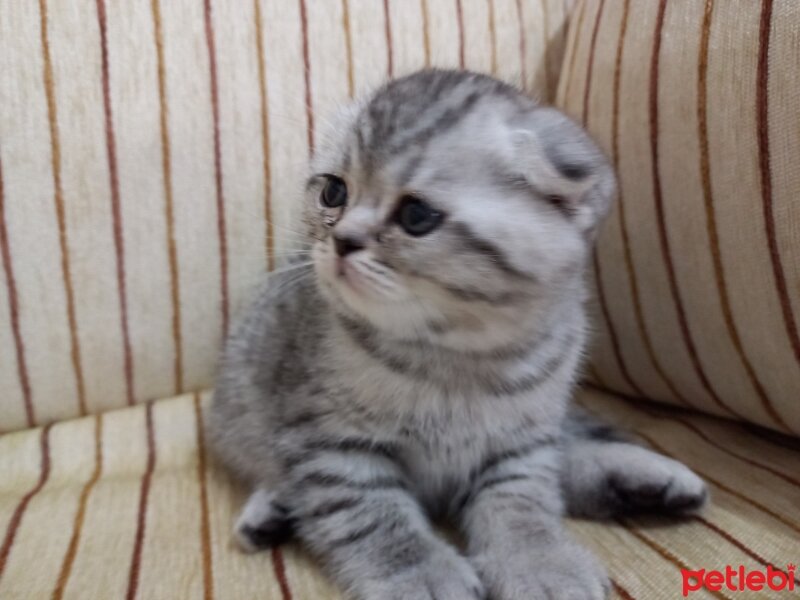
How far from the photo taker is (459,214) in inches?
24.3

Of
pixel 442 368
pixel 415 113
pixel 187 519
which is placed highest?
pixel 415 113

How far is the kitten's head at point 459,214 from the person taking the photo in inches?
24.4

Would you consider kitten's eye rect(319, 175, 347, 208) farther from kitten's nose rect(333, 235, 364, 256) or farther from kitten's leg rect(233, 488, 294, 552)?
kitten's leg rect(233, 488, 294, 552)

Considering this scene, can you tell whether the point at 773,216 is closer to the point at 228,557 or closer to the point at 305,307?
the point at 305,307

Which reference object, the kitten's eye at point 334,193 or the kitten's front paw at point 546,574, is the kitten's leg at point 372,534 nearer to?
the kitten's front paw at point 546,574

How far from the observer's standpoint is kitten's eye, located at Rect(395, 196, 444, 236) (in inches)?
24.4

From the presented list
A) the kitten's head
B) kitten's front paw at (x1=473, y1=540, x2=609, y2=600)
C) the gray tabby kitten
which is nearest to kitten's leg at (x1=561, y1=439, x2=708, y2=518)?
the gray tabby kitten

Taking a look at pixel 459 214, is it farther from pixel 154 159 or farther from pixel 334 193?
pixel 154 159

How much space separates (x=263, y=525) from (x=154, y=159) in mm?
483

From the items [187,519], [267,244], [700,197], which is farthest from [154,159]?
[700,197]

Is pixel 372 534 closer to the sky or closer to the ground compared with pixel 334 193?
closer to the ground

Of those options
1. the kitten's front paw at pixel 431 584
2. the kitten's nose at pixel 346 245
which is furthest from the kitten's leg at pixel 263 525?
the kitten's nose at pixel 346 245

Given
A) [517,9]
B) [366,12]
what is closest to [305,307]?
[366,12]

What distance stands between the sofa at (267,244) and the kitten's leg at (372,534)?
37 millimetres
